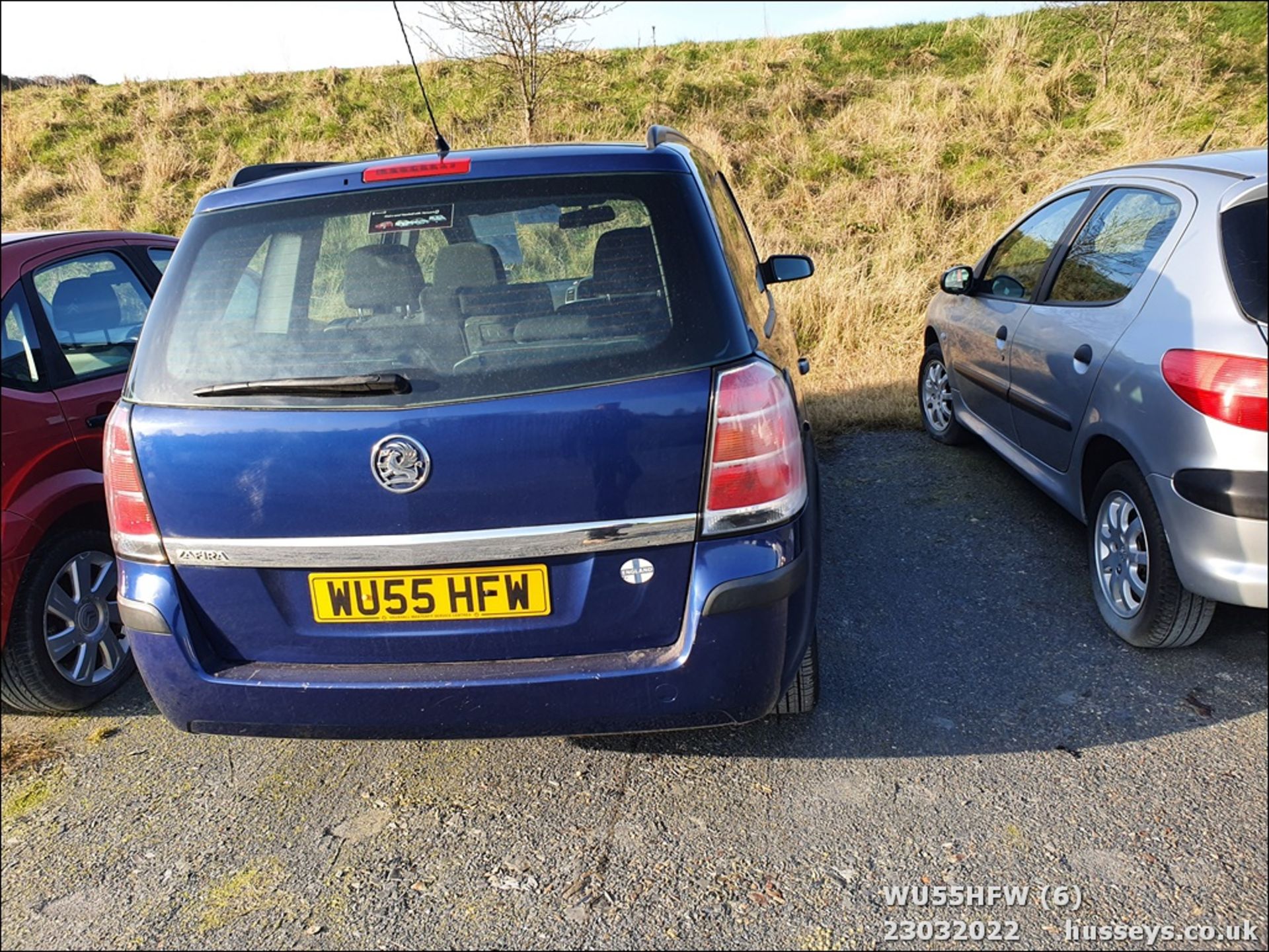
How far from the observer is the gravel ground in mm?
2064

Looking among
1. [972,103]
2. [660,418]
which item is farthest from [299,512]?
[972,103]

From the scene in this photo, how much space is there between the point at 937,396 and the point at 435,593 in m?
4.32

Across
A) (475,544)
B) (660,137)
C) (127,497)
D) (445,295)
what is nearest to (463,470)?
(475,544)

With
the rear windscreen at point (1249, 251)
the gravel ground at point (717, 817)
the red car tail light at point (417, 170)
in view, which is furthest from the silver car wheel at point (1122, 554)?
the red car tail light at point (417, 170)

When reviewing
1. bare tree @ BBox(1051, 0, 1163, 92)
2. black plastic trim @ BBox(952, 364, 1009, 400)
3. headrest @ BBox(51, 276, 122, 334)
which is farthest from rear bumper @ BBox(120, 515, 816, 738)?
bare tree @ BBox(1051, 0, 1163, 92)

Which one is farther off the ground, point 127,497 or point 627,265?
point 627,265

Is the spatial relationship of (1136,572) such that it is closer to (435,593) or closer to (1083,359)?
(1083,359)

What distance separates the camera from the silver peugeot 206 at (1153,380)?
258cm

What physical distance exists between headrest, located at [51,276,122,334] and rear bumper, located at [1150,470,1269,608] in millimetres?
3995

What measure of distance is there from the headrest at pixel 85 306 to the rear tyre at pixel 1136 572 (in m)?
3.99

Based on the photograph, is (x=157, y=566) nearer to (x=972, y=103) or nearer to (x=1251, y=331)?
(x=1251, y=331)

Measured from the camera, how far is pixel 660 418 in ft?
6.67

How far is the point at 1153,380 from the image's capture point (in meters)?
2.86

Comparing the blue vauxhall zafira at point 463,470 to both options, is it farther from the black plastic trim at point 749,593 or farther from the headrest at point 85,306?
the headrest at point 85,306
